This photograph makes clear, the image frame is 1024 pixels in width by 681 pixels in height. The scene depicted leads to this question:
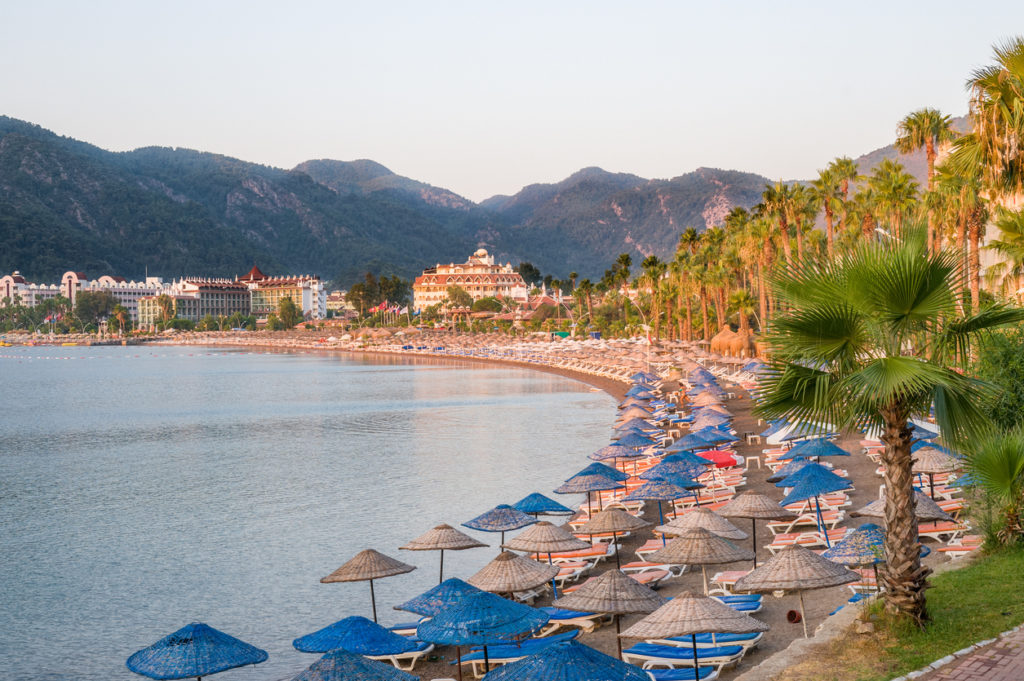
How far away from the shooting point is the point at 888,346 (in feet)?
30.4

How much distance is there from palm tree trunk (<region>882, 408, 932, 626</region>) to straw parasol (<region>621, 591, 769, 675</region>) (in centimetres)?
153

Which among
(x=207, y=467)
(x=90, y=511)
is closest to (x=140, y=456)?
(x=207, y=467)

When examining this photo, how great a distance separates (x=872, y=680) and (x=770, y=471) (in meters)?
17.9

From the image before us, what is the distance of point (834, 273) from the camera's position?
9.38 metres

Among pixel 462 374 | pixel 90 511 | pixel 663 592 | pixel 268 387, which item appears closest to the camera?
pixel 663 592

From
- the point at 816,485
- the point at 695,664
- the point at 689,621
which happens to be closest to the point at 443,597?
the point at 695,664

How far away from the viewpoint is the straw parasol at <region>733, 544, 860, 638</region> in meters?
10.9

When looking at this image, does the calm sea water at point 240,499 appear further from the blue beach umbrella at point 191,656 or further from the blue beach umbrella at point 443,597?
the blue beach umbrella at point 191,656

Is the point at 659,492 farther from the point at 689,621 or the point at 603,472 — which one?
the point at 689,621

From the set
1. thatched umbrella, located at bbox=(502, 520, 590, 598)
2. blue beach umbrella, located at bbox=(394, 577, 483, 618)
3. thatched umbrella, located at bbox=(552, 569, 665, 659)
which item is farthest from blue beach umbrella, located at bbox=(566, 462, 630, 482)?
blue beach umbrella, located at bbox=(394, 577, 483, 618)

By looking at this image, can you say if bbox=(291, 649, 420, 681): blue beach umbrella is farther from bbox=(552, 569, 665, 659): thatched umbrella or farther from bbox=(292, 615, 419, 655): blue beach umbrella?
bbox=(552, 569, 665, 659): thatched umbrella

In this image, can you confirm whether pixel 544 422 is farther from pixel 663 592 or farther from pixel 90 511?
pixel 663 592

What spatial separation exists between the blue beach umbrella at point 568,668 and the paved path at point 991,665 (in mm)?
2766

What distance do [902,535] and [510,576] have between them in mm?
5232
